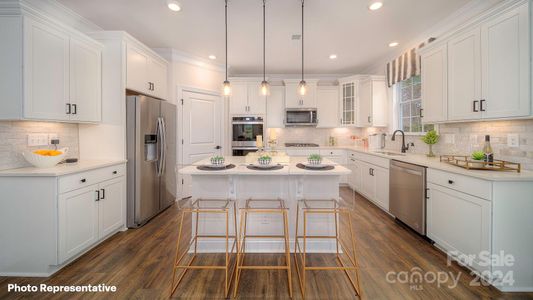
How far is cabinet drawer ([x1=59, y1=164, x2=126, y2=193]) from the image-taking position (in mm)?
2072

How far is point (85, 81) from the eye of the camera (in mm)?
2611

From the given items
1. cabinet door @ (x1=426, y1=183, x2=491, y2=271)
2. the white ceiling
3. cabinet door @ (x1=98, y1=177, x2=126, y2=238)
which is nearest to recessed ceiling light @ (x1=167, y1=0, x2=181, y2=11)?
the white ceiling

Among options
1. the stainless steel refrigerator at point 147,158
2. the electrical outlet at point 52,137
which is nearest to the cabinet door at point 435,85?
the stainless steel refrigerator at point 147,158

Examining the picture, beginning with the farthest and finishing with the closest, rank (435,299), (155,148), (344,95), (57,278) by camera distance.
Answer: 1. (344,95)
2. (155,148)
3. (57,278)
4. (435,299)

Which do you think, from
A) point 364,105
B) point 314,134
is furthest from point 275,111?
point 364,105

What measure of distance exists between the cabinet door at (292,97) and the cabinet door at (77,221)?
3978 millimetres

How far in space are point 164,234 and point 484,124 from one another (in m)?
3.95

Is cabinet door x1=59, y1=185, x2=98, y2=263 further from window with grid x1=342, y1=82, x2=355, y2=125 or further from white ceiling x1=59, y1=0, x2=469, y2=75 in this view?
window with grid x1=342, y1=82, x2=355, y2=125

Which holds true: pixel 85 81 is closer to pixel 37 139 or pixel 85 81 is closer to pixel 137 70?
pixel 137 70

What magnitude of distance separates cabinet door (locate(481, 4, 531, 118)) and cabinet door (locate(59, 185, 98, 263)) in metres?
4.03

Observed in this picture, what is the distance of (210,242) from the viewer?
2.40 m

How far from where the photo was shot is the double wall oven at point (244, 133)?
16.2 feet

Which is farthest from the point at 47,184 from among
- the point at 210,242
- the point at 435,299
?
the point at 435,299

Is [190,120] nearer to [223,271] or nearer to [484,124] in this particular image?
[223,271]
